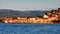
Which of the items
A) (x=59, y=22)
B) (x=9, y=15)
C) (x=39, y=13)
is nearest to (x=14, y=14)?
(x=9, y=15)

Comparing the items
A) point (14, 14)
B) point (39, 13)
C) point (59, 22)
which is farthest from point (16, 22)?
point (59, 22)

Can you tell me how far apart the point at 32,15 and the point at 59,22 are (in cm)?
264

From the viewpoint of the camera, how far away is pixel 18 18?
2333cm

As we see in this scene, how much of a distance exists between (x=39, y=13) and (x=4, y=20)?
296cm

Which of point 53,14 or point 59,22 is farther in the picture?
point 53,14

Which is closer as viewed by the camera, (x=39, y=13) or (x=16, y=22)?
(x=39, y=13)

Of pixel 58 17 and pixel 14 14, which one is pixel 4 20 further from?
pixel 58 17

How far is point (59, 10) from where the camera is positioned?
76.2ft

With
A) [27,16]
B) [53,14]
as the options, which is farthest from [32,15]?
[53,14]

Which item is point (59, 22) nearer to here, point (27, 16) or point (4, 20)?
point (27, 16)

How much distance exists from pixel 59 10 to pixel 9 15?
441 cm

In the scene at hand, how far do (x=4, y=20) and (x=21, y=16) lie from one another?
163 centimetres

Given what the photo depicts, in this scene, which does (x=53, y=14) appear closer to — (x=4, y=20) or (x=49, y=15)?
(x=49, y=15)

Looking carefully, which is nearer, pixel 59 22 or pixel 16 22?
pixel 59 22
